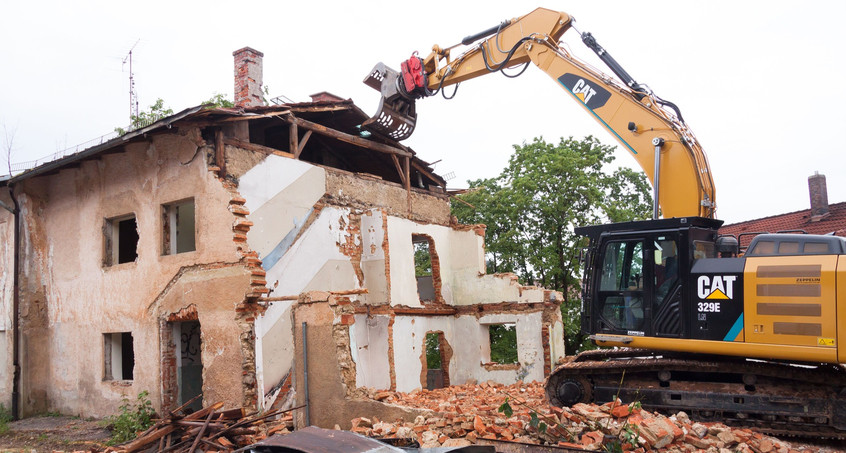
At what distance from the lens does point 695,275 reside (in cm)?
853

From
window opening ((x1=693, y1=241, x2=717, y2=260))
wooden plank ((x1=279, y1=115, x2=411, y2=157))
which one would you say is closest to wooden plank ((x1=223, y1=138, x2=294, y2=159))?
wooden plank ((x1=279, y1=115, x2=411, y2=157))

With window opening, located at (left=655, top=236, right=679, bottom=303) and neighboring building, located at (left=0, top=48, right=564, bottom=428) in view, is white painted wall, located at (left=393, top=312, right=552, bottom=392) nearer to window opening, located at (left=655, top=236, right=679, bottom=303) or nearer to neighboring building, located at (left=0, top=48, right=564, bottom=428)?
neighboring building, located at (left=0, top=48, right=564, bottom=428)

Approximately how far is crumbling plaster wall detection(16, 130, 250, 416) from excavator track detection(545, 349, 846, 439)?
6009mm

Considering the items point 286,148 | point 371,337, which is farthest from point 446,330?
point 286,148

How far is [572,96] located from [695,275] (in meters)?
3.40

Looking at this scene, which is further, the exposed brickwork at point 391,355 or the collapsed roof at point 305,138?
the exposed brickwork at point 391,355

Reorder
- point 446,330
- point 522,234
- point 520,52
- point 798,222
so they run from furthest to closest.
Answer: point 522,234, point 798,222, point 446,330, point 520,52

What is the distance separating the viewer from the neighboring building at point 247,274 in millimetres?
11414

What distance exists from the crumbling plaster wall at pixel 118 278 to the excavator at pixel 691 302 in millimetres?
5956

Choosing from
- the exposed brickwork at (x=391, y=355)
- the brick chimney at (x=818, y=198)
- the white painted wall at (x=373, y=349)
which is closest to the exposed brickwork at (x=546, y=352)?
the exposed brickwork at (x=391, y=355)

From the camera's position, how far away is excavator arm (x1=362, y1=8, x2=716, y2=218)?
359 inches

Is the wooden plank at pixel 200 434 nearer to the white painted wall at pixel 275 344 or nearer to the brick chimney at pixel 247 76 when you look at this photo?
the white painted wall at pixel 275 344

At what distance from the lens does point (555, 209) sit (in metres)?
22.3

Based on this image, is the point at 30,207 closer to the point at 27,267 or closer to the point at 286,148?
the point at 27,267
